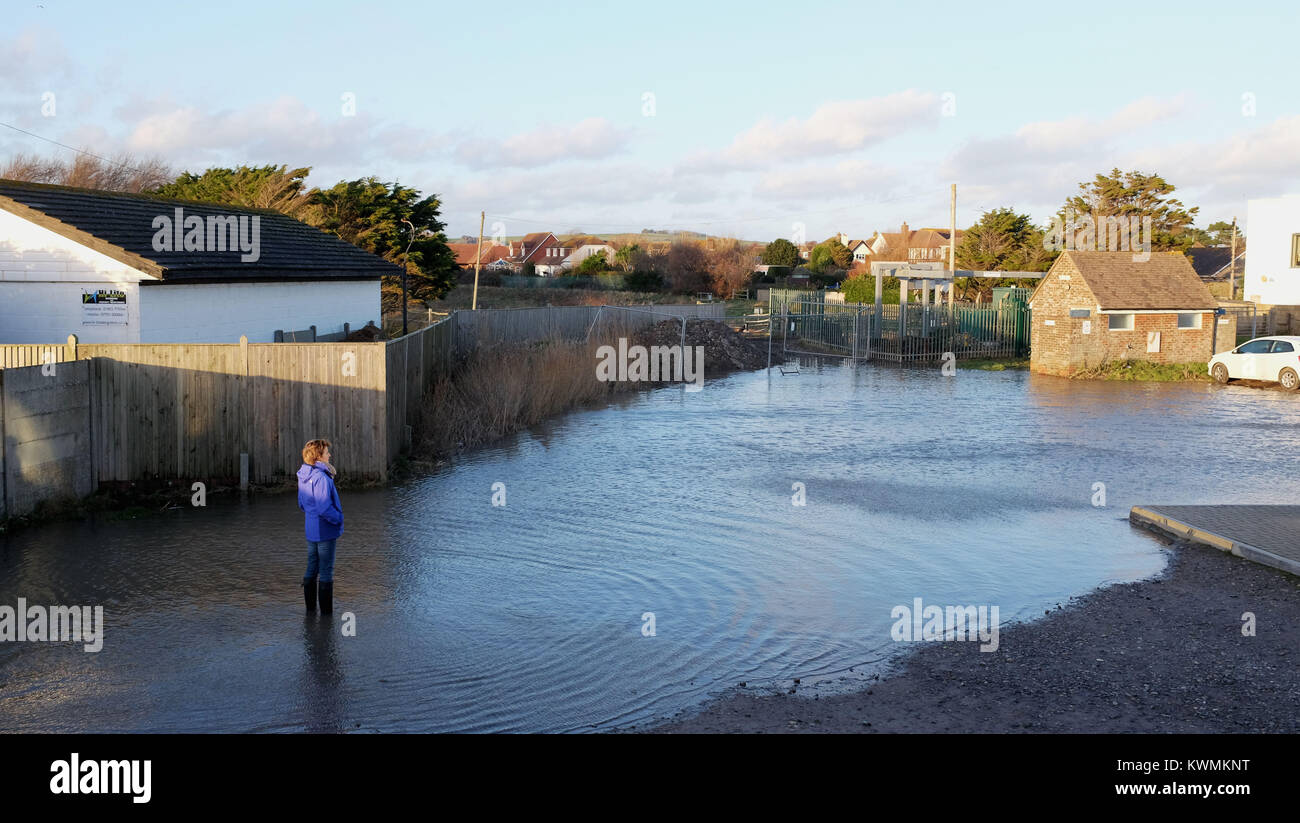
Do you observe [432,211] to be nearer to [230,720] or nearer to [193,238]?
[193,238]

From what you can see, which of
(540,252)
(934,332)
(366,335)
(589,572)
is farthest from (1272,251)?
(540,252)

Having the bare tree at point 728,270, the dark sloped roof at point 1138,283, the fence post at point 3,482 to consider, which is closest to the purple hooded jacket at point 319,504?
the fence post at point 3,482

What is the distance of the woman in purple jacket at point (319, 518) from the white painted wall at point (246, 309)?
401 inches

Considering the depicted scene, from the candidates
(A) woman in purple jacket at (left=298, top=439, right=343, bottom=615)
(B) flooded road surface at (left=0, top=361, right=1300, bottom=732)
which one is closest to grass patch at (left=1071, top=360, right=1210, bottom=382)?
(B) flooded road surface at (left=0, top=361, right=1300, bottom=732)

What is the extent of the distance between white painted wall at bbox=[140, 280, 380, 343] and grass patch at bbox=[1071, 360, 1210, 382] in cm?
2328

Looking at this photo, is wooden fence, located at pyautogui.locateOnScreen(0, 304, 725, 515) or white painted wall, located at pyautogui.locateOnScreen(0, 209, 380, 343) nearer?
wooden fence, located at pyautogui.locateOnScreen(0, 304, 725, 515)

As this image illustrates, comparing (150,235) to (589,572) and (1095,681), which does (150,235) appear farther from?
(1095,681)

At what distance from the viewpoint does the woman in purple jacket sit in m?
9.49

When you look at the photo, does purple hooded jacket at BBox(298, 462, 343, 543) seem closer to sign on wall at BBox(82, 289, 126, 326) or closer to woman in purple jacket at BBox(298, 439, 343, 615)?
woman in purple jacket at BBox(298, 439, 343, 615)

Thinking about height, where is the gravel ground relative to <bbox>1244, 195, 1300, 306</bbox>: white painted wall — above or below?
below

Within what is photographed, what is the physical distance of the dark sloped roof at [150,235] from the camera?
18156 millimetres
